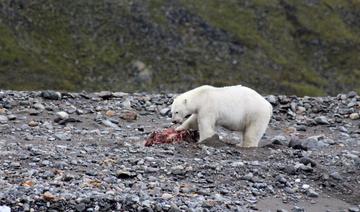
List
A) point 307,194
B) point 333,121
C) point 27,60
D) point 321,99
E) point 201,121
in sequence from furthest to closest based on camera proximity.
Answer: point 27,60 → point 321,99 → point 333,121 → point 201,121 → point 307,194

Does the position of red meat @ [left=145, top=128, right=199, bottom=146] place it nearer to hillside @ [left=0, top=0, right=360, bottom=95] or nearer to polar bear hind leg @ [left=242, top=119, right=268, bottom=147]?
polar bear hind leg @ [left=242, top=119, right=268, bottom=147]

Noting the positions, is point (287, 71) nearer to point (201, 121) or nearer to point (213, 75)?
point (213, 75)

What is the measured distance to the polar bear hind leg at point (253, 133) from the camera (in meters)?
16.3

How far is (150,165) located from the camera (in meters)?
13.3

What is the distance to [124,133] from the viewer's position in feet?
57.4

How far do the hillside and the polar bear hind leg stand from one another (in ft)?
212

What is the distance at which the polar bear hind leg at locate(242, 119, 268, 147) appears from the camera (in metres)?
16.3

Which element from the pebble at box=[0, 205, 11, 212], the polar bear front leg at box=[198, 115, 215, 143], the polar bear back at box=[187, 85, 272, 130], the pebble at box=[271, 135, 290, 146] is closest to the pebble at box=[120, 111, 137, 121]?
the polar bear back at box=[187, 85, 272, 130]

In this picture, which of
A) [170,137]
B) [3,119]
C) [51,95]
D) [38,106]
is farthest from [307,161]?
[51,95]

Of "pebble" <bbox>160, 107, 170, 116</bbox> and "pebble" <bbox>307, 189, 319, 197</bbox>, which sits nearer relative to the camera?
"pebble" <bbox>307, 189, 319, 197</bbox>

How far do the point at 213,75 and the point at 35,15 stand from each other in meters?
23.0

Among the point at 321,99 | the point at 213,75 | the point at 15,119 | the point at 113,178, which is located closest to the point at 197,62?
the point at 213,75

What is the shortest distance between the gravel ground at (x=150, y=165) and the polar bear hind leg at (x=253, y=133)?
1.45ft

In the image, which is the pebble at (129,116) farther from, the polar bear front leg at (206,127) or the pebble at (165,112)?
the polar bear front leg at (206,127)
